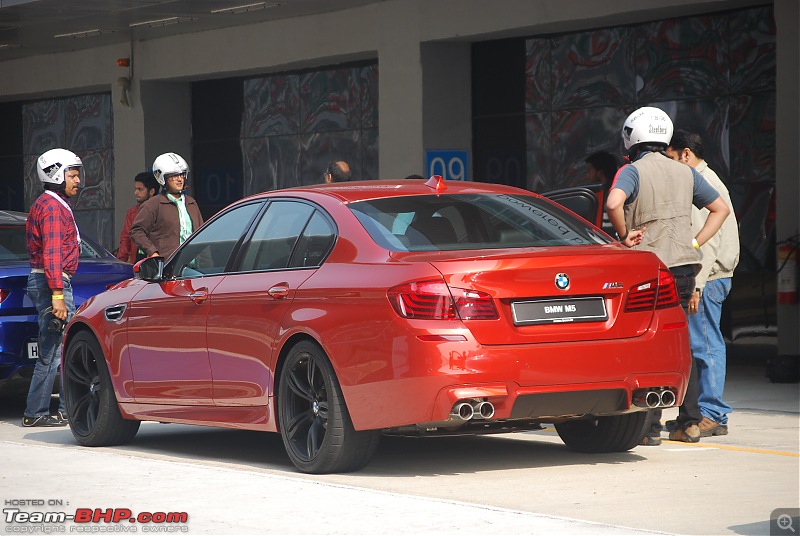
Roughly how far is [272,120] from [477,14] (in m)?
6.20

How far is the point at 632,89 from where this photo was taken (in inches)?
714

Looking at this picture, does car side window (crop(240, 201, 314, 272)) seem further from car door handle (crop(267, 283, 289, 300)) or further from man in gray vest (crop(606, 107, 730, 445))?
man in gray vest (crop(606, 107, 730, 445))

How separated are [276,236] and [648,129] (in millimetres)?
2436

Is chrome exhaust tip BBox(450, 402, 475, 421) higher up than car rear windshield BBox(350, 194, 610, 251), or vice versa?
car rear windshield BBox(350, 194, 610, 251)

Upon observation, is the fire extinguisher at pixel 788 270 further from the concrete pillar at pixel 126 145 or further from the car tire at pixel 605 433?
the concrete pillar at pixel 126 145

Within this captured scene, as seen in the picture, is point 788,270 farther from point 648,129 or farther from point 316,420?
point 316,420

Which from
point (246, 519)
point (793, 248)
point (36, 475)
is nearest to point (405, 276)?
point (246, 519)

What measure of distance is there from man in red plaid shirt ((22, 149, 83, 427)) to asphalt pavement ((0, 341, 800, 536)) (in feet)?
2.89

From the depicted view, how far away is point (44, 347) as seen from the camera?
1151 centimetres

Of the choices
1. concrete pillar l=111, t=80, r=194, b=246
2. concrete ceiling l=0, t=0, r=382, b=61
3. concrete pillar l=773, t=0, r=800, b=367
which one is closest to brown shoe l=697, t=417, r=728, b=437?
concrete pillar l=773, t=0, r=800, b=367

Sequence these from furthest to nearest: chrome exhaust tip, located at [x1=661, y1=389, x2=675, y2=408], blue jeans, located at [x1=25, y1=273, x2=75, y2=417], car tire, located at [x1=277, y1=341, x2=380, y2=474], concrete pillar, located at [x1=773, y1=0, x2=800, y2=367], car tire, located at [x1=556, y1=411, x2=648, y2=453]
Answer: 1. concrete pillar, located at [x1=773, y1=0, x2=800, y2=367]
2. blue jeans, located at [x1=25, y1=273, x2=75, y2=417]
3. car tire, located at [x1=556, y1=411, x2=648, y2=453]
4. chrome exhaust tip, located at [x1=661, y1=389, x2=675, y2=408]
5. car tire, located at [x1=277, y1=341, x2=380, y2=474]

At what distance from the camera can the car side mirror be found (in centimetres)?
980

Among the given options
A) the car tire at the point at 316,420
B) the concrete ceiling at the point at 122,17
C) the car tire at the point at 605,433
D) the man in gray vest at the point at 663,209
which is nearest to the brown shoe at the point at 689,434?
the man in gray vest at the point at 663,209

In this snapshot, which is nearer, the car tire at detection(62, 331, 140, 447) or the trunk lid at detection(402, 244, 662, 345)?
the trunk lid at detection(402, 244, 662, 345)
